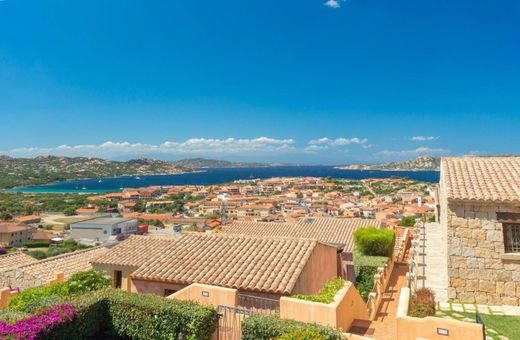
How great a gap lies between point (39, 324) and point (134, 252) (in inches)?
404

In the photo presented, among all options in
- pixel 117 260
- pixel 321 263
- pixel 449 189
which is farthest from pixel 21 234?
pixel 449 189

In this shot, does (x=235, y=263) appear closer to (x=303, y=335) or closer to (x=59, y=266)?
(x=303, y=335)

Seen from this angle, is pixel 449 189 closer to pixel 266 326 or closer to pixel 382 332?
pixel 382 332

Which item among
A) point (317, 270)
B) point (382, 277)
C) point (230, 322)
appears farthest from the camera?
point (382, 277)

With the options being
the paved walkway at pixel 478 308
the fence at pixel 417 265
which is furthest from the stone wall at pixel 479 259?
the fence at pixel 417 265

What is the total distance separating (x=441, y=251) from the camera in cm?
1620

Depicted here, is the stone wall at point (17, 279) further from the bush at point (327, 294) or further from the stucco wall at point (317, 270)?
the bush at point (327, 294)

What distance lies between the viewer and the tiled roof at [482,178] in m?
10.9

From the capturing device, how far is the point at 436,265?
13930mm

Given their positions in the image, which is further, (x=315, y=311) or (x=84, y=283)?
(x=84, y=283)

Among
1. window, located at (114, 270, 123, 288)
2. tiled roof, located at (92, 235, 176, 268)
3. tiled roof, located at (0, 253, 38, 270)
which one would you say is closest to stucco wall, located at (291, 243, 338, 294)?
tiled roof, located at (92, 235, 176, 268)

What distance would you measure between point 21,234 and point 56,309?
A: 76910 millimetres

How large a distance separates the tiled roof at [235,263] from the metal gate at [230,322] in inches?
82.4

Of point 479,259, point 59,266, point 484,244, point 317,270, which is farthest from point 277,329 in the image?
point 59,266
